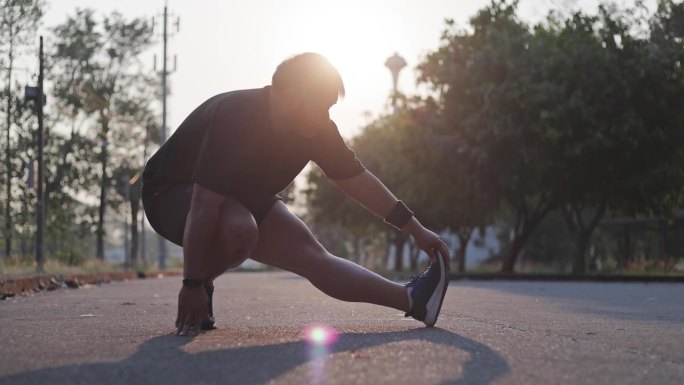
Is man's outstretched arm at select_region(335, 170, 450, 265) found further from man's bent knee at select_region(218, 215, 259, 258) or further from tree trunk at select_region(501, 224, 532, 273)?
tree trunk at select_region(501, 224, 532, 273)

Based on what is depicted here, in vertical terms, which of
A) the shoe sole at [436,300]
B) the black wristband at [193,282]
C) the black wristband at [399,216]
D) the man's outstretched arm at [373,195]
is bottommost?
the shoe sole at [436,300]

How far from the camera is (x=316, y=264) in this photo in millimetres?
6004

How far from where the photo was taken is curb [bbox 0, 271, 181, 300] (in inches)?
517

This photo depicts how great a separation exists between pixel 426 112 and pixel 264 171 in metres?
28.9

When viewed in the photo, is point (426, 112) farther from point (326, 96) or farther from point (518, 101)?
point (326, 96)

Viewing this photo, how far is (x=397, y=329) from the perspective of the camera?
19.5 feet

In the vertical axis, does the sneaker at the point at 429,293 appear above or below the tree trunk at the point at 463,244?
below

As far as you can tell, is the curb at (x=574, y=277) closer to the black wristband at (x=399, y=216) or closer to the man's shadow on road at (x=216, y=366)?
the black wristband at (x=399, y=216)

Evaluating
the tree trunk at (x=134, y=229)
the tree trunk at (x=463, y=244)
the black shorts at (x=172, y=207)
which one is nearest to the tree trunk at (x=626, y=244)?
the tree trunk at (x=463, y=244)

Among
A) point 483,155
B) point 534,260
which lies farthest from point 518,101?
point 534,260

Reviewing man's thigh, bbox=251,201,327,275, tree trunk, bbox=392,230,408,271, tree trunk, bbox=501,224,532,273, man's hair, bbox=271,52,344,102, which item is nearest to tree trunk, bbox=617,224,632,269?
tree trunk, bbox=501,224,532,273

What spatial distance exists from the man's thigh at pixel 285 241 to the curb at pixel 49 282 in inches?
271

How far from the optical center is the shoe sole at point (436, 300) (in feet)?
19.6

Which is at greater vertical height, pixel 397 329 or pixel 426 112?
pixel 426 112
